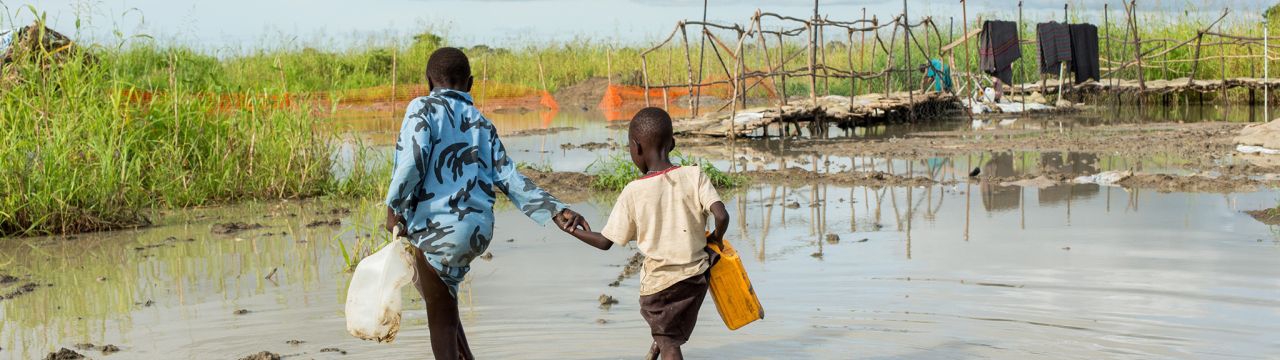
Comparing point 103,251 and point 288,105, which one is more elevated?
point 288,105

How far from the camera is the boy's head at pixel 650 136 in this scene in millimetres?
3740

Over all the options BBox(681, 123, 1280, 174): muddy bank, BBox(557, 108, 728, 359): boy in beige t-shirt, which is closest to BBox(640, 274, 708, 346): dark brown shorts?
BBox(557, 108, 728, 359): boy in beige t-shirt

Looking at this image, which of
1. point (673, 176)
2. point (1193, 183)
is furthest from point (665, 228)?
point (1193, 183)

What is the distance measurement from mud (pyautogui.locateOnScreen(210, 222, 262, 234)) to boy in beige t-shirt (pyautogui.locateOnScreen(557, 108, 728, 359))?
4.72 meters

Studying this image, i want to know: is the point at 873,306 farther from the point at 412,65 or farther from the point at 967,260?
the point at 412,65

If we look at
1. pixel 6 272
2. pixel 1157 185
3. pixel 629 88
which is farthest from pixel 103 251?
pixel 629 88

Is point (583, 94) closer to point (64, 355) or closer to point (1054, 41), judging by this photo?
point (1054, 41)

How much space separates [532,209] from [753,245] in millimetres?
3348

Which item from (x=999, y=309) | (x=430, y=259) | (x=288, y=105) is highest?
(x=288, y=105)

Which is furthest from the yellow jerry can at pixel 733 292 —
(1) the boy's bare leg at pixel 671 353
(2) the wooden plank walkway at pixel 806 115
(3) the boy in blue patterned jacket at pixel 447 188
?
(2) the wooden plank walkway at pixel 806 115

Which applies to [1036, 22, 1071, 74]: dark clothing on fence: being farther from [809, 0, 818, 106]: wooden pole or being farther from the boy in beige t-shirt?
the boy in beige t-shirt

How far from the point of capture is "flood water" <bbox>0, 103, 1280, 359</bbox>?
4805 mm

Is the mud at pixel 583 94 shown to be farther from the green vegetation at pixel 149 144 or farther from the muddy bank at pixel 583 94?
the green vegetation at pixel 149 144

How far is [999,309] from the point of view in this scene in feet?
17.3
